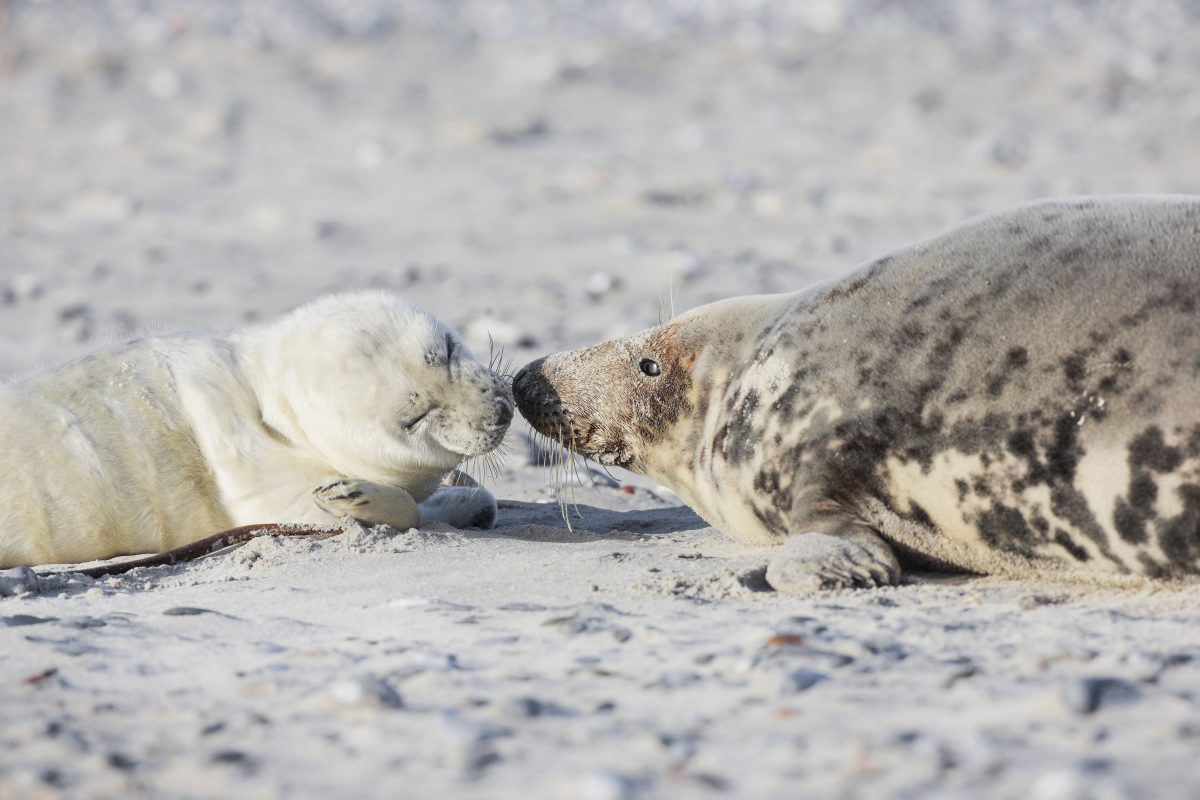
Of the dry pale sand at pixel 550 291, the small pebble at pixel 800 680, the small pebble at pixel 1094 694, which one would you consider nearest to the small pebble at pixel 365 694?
the dry pale sand at pixel 550 291

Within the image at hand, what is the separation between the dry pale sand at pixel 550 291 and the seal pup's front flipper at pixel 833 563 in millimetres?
73

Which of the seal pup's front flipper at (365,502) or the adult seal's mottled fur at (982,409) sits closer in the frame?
the adult seal's mottled fur at (982,409)

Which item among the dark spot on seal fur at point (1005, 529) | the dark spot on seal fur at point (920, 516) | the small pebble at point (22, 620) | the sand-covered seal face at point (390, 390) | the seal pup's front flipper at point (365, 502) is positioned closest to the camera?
the small pebble at point (22, 620)

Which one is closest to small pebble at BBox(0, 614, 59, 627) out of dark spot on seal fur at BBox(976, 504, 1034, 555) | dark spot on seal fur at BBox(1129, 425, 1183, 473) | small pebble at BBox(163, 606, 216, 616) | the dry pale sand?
the dry pale sand

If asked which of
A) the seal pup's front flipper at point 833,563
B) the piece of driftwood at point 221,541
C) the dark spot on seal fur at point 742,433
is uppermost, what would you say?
the dark spot on seal fur at point 742,433

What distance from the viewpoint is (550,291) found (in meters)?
6.77

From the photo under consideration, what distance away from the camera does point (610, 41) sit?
11.7 metres

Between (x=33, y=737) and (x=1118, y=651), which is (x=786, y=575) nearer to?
(x=1118, y=651)

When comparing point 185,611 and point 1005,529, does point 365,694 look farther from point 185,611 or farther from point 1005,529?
point 1005,529

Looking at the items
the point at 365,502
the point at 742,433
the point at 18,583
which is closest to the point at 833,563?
the point at 742,433

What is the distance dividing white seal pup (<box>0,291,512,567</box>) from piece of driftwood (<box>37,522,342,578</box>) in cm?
5

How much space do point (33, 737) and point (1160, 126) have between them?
8.85 meters

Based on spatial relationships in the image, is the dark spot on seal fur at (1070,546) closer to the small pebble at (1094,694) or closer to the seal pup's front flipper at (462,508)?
the small pebble at (1094,694)

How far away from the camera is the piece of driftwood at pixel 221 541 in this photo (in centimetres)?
344
